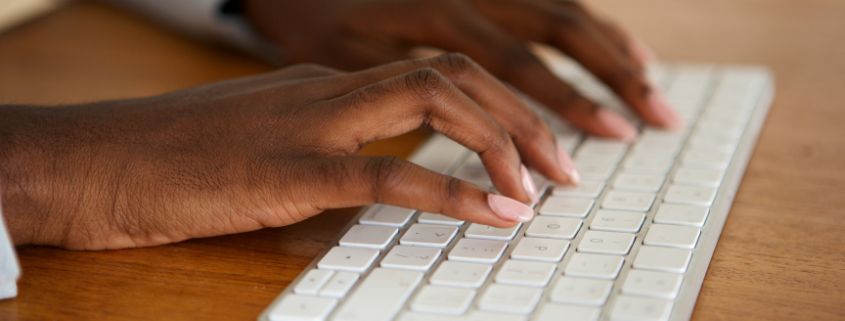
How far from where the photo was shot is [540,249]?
677mm

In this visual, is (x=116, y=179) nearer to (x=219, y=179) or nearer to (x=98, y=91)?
(x=219, y=179)

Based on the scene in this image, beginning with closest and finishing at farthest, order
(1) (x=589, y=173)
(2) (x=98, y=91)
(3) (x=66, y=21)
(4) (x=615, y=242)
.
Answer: (4) (x=615, y=242), (1) (x=589, y=173), (2) (x=98, y=91), (3) (x=66, y=21)

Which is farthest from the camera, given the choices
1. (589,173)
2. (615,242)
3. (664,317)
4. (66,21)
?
(66,21)

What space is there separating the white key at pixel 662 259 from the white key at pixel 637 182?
4.6 inches

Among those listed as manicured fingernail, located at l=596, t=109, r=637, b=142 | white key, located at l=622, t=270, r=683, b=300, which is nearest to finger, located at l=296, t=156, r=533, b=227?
white key, located at l=622, t=270, r=683, b=300

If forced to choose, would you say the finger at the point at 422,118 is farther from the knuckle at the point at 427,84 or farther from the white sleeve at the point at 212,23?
the white sleeve at the point at 212,23

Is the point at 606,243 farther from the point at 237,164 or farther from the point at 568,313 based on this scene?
the point at 237,164

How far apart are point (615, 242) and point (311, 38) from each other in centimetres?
58

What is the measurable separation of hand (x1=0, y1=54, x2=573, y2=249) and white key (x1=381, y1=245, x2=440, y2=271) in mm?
32

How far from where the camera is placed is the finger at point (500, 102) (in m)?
0.79

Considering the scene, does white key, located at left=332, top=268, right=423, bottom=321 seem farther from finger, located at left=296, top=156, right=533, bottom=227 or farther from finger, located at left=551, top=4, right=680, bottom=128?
finger, located at left=551, top=4, right=680, bottom=128

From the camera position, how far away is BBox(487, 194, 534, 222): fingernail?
0.69m

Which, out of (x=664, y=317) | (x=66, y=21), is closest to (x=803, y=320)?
(x=664, y=317)

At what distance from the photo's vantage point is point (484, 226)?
2.36 ft
